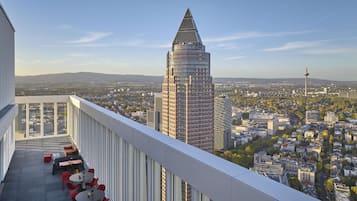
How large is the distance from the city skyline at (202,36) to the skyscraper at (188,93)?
0.95 meters

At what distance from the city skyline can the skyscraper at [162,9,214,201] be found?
95 cm

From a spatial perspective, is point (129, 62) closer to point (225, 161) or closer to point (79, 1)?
point (79, 1)

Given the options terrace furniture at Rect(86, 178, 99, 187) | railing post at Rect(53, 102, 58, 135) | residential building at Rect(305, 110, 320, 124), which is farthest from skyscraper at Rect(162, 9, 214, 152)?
railing post at Rect(53, 102, 58, 135)

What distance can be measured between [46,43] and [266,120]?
10.7 m

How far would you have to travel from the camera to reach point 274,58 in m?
10.5

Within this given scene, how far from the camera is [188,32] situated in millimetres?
18172

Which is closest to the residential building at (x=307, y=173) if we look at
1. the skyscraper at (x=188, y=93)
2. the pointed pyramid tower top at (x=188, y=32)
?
the skyscraper at (x=188, y=93)

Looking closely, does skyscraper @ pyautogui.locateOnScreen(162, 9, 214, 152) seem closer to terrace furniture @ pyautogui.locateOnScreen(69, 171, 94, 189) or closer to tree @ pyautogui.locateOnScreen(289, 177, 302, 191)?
terrace furniture @ pyautogui.locateOnScreen(69, 171, 94, 189)

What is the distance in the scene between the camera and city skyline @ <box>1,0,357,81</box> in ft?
21.1

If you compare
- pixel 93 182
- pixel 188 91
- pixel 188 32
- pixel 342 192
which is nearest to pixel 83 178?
pixel 93 182

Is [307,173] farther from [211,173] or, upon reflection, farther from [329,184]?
[211,173]

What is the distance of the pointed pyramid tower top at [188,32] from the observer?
56.9 ft

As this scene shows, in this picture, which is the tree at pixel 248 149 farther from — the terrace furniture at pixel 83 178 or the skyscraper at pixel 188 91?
the terrace furniture at pixel 83 178

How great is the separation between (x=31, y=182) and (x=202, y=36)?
50.0ft
